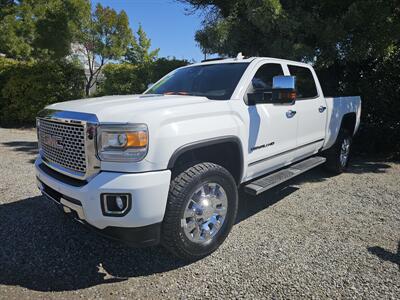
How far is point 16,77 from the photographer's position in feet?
37.4

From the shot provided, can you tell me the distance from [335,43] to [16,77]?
1009cm

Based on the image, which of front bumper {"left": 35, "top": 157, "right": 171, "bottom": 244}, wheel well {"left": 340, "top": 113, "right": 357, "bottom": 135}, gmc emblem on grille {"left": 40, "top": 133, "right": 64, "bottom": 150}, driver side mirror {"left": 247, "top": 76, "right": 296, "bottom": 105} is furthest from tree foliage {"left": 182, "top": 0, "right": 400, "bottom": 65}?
front bumper {"left": 35, "top": 157, "right": 171, "bottom": 244}

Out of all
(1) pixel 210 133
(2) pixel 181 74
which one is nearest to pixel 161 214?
(1) pixel 210 133

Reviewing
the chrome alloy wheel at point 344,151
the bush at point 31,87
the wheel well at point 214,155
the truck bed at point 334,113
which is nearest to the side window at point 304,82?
the truck bed at point 334,113

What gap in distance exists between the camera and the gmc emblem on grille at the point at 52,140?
300cm

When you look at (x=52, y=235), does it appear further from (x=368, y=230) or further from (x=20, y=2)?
(x=20, y=2)

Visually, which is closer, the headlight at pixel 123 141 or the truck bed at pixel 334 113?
the headlight at pixel 123 141

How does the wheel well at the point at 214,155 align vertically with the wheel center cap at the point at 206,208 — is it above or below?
above

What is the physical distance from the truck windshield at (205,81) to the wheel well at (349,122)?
3079 mm

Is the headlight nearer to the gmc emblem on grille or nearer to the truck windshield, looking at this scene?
the gmc emblem on grille

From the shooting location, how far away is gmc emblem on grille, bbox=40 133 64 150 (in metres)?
3.00

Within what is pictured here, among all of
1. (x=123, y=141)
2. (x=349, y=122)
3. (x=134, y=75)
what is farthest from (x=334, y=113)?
(x=134, y=75)

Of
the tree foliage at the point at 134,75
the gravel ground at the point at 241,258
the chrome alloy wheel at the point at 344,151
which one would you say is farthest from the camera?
the tree foliage at the point at 134,75

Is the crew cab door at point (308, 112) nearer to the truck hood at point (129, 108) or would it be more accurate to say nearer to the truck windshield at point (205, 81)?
the truck windshield at point (205, 81)
